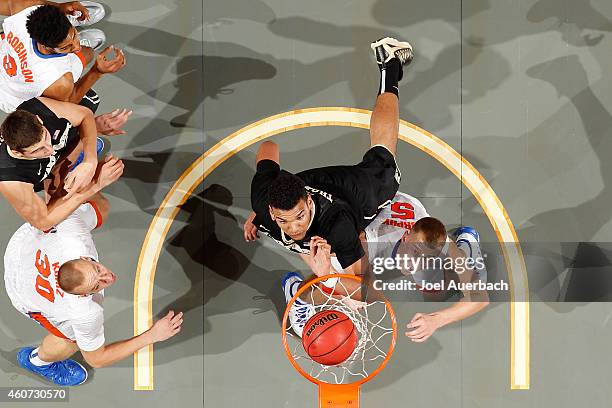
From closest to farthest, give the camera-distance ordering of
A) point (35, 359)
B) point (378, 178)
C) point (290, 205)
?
1. point (290, 205)
2. point (378, 178)
3. point (35, 359)

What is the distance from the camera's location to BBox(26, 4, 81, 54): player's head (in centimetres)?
386

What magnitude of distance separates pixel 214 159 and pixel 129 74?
948 millimetres

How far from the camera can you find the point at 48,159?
13.8 feet

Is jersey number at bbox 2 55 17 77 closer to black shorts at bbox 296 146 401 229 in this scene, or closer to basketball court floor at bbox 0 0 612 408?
basketball court floor at bbox 0 0 612 408

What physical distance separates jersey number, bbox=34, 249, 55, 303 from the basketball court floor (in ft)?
1.88

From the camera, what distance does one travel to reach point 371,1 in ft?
16.1

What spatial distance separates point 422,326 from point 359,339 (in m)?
0.58

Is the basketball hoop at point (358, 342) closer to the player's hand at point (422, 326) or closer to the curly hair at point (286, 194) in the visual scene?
the player's hand at point (422, 326)

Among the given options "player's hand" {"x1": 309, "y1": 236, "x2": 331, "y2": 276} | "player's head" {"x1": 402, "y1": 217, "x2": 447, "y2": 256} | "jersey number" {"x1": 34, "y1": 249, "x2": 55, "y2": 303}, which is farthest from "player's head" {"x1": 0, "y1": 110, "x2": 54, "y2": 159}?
"player's head" {"x1": 402, "y1": 217, "x2": 447, "y2": 256}

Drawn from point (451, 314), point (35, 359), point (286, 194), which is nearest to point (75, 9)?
point (286, 194)

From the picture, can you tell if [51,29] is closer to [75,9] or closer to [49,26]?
[49,26]

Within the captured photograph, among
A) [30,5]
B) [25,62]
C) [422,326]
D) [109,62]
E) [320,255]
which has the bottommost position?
[422,326]

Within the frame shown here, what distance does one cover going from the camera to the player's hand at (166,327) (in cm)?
484

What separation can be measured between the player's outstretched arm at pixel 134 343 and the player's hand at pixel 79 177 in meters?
1.21
